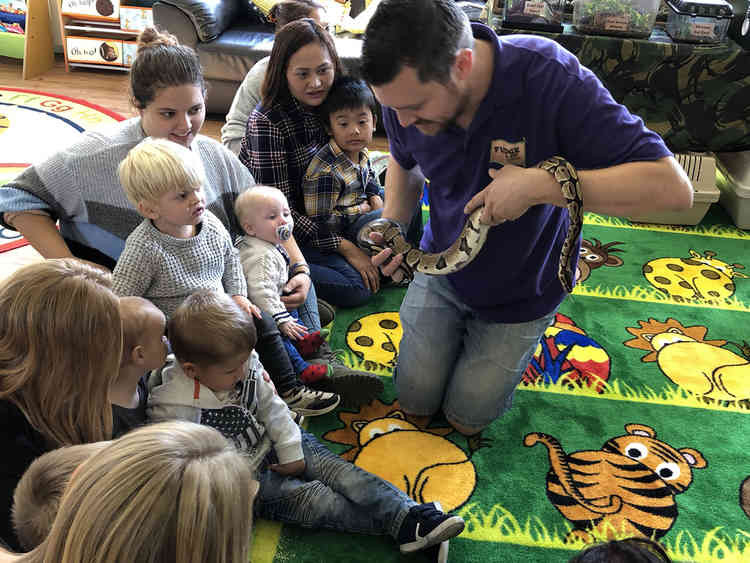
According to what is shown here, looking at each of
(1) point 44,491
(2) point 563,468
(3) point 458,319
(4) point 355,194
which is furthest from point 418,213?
(1) point 44,491

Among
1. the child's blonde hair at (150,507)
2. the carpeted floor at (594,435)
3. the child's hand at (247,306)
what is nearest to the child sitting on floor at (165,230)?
the child's hand at (247,306)

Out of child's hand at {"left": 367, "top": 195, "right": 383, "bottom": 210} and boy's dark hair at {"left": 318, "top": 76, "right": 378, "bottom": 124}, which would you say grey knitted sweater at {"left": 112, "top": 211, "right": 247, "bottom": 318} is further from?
child's hand at {"left": 367, "top": 195, "right": 383, "bottom": 210}

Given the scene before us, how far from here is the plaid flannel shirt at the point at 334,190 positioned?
8.60 ft

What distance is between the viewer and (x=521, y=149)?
1648mm

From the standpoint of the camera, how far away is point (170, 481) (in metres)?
0.76

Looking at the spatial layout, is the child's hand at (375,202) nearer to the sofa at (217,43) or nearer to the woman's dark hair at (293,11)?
the woman's dark hair at (293,11)

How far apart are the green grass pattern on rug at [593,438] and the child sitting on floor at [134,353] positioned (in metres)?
0.52

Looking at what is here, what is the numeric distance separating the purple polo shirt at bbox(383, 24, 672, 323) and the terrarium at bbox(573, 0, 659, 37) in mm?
1902

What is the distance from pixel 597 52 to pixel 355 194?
161 centimetres

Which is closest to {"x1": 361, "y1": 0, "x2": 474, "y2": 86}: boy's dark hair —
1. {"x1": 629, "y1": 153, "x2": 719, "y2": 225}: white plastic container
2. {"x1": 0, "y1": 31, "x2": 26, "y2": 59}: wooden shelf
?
{"x1": 629, "y1": 153, "x2": 719, "y2": 225}: white plastic container

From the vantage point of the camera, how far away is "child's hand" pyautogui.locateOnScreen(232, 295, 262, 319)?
2.06 metres

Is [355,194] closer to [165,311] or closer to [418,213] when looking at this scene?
[418,213]

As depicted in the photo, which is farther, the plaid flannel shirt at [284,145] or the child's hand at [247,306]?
the plaid flannel shirt at [284,145]

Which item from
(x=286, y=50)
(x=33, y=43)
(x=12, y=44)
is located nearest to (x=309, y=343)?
(x=286, y=50)
